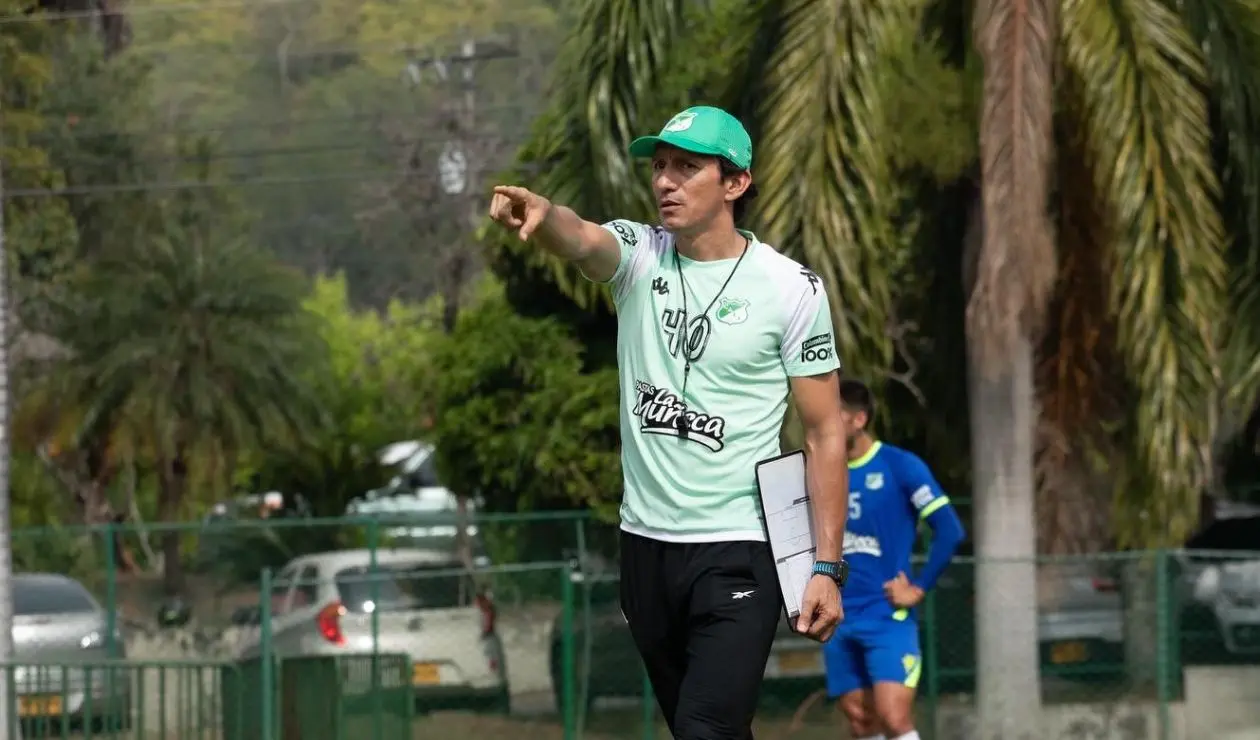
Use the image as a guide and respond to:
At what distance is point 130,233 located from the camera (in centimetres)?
3158

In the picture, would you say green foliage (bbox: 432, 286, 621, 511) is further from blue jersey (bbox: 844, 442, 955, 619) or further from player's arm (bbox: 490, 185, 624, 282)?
player's arm (bbox: 490, 185, 624, 282)

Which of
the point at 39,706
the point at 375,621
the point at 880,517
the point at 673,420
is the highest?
the point at 673,420

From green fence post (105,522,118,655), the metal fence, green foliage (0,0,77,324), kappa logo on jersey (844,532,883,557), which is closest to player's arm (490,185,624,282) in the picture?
kappa logo on jersey (844,532,883,557)

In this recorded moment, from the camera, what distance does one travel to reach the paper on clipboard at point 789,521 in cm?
521

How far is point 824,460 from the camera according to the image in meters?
5.25

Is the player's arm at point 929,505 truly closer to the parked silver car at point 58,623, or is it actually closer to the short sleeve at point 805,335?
the short sleeve at point 805,335

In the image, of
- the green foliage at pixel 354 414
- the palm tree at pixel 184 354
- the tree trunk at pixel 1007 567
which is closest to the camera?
the tree trunk at pixel 1007 567

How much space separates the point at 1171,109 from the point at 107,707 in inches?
242

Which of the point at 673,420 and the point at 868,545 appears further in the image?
the point at 868,545

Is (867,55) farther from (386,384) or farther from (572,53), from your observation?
(386,384)

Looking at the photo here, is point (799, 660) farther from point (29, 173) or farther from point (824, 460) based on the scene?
point (29, 173)

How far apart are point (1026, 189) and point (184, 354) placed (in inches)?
725

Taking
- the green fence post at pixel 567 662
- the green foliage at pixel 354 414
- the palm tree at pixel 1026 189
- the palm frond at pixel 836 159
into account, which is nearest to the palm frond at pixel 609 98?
the palm tree at pixel 1026 189

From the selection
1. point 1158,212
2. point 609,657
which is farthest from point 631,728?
point 1158,212
